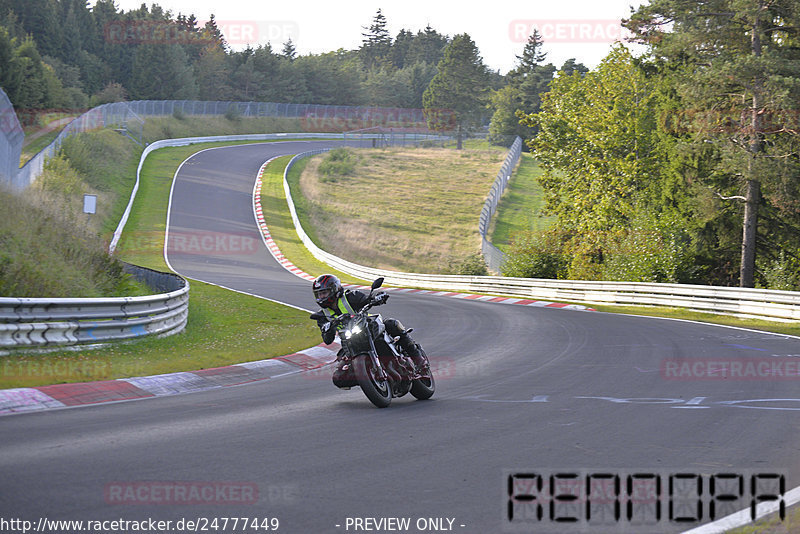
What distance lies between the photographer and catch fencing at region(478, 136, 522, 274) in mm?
40156

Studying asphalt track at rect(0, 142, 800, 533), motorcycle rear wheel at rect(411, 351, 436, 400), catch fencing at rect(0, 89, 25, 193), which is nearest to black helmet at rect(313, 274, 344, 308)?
asphalt track at rect(0, 142, 800, 533)

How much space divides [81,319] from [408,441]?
701 centimetres

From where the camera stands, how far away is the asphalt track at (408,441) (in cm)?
498

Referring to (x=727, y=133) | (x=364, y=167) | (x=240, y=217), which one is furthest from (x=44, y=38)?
(x=727, y=133)

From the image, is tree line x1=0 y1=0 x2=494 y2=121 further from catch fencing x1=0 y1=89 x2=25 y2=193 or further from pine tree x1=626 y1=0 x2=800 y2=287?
pine tree x1=626 y1=0 x2=800 y2=287

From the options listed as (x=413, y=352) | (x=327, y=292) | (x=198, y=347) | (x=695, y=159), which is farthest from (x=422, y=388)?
(x=695, y=159)

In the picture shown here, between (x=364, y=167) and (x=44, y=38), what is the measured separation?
3923 cm

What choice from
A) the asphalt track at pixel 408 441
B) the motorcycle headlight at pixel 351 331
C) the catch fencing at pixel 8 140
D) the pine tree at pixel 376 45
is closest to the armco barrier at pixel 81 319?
the asphalt track at pixel 408 441

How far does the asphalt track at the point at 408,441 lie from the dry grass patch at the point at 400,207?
3334cm

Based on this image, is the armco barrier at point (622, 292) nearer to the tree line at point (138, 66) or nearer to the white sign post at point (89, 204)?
the white sign post at point (89, 204)

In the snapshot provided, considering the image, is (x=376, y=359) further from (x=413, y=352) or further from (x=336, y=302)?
(x=413, y=352)

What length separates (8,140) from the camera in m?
23.2

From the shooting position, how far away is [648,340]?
16.4 metres

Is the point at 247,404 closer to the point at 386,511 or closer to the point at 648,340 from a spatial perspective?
the point at 386,511
